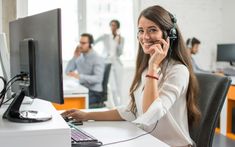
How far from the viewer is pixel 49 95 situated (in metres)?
1.05

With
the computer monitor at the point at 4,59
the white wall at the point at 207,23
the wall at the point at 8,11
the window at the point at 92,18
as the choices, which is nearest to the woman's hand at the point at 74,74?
the window at the point at 92,18

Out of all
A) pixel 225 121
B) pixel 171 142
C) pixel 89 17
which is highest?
pixel 89 17

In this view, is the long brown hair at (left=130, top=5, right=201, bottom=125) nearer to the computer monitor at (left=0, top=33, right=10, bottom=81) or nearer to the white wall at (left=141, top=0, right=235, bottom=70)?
the computer monitor at (left=0, top=33, right=10, bottom=81)

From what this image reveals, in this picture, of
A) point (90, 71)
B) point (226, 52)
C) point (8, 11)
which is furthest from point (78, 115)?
point (226, 52)

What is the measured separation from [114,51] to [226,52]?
6.22 ft

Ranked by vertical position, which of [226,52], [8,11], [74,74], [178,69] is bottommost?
[74,74]

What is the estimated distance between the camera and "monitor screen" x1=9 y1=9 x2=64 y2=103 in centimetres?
99

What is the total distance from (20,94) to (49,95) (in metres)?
0.16

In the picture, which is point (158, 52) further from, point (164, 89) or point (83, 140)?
point (83, 140)

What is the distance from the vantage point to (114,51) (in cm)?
490

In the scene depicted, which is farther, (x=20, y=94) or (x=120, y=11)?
(x=120, y=11)

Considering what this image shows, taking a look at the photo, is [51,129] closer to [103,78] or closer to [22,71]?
[22,71]

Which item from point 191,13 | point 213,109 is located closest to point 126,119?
point 213,109

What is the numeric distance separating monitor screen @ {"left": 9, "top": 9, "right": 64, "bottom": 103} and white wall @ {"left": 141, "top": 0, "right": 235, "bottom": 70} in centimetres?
444
